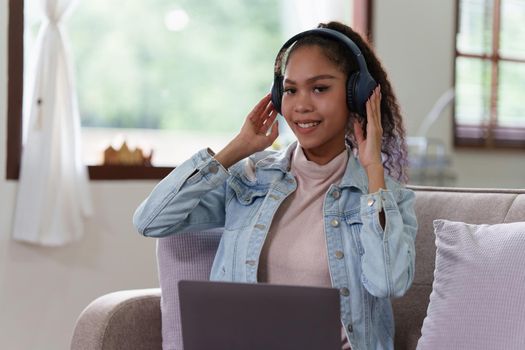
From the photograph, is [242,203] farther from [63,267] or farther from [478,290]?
[63,267]

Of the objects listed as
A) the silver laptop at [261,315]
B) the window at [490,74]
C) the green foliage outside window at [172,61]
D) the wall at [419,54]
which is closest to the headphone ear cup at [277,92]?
the silver laptop at [261,315]

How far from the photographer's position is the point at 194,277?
6.69ft

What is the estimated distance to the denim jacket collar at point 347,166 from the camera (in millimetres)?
1931

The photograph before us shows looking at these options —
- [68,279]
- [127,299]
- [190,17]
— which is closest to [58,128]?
[68,279]

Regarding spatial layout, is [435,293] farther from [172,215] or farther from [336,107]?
[172,215]

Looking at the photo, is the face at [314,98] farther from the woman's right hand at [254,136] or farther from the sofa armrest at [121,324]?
the sofa armrest at [121,324]

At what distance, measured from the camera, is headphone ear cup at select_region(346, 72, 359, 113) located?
74.5 inches

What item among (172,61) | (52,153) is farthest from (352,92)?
(172,61)

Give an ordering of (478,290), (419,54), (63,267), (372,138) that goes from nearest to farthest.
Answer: (478,290), (372,138), (63,267), (419,54)

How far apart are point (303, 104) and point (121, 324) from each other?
1.94 ft

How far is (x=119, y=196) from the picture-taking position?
3.73 metres

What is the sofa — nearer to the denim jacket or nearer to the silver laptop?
the denim jacket

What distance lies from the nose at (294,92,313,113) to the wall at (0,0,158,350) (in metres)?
1.80

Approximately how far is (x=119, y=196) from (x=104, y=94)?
49cm
